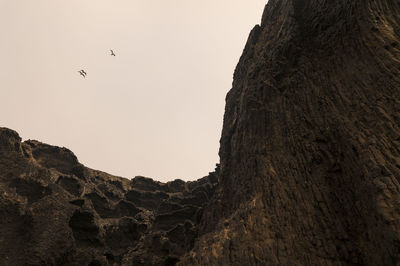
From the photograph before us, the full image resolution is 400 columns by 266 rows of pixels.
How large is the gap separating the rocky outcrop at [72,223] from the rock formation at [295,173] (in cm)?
12

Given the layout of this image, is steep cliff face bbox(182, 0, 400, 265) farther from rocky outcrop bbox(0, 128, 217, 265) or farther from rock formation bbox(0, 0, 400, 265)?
rocky outcrop bbox(0, 128, 217, 265)

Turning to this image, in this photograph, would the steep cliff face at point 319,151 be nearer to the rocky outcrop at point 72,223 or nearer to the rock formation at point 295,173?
the rock formation at point 295,173

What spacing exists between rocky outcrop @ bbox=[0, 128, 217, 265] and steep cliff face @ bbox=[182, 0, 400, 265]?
6.67 m

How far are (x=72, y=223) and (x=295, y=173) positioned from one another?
22.1 m

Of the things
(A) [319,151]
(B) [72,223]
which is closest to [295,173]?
(A) [319,151]

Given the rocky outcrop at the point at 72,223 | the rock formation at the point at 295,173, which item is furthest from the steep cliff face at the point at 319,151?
the rocky outcrop at the point at 72,223

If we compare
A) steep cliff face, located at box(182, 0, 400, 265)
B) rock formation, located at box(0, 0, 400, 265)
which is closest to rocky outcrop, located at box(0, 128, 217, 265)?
rock formation, located at box(0, 0, 400, 265)

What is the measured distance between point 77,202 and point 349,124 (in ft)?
90.7

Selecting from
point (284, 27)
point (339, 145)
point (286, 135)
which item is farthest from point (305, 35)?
point (339, 145)

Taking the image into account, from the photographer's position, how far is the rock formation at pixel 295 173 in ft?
40.2

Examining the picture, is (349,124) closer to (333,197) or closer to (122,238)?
(333,197)

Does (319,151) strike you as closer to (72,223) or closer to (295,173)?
(295,173)

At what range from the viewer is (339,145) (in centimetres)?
1449

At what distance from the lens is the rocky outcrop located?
21.7m
